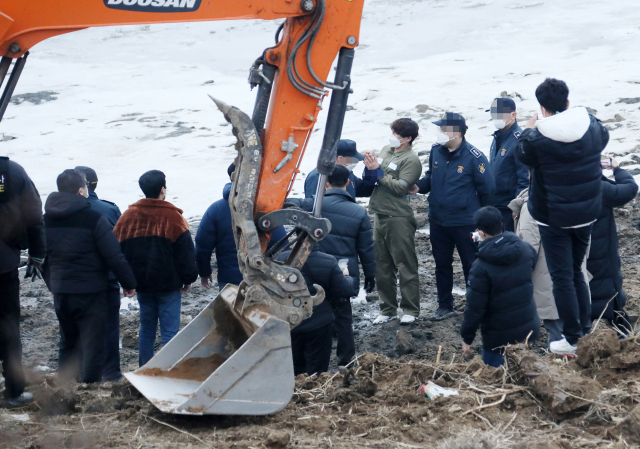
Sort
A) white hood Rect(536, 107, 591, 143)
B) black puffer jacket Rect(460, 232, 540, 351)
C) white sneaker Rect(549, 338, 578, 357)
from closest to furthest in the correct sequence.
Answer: white hood Rect(536, 107, 591, 143)
black puffer jacket Rect(460, 232, 540, 351)
white sneaker Rect(549, 338, 578, 357)

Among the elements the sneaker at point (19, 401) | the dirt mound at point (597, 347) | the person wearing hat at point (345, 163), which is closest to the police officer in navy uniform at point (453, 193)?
the person wearing hat at point (345, 163)

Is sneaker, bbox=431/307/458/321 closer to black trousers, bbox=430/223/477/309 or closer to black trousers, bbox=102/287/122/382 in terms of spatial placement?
black trousers, bbox=430/223/477/309

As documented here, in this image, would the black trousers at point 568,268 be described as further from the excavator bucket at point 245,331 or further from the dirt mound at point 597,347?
the excavator bucket at point 245,331

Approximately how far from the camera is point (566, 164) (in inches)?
196

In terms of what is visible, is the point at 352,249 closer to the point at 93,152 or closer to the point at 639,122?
the point at 639,122

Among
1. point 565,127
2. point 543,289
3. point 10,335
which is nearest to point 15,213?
point 10,335

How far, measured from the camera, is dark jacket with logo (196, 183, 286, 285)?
5980mm

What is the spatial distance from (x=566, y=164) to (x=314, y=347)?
2.34m

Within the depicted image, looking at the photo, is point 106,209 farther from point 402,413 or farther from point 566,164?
point 566,164

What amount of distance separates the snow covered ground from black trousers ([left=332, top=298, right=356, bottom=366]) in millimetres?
5486

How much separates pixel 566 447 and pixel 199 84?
17.3 m

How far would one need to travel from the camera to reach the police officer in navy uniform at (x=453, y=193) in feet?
22.7

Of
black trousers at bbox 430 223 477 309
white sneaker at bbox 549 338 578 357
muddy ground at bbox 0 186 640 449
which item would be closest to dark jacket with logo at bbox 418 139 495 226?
black trousers at bbox 430 223 477 309

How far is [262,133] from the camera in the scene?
4.37 meters
